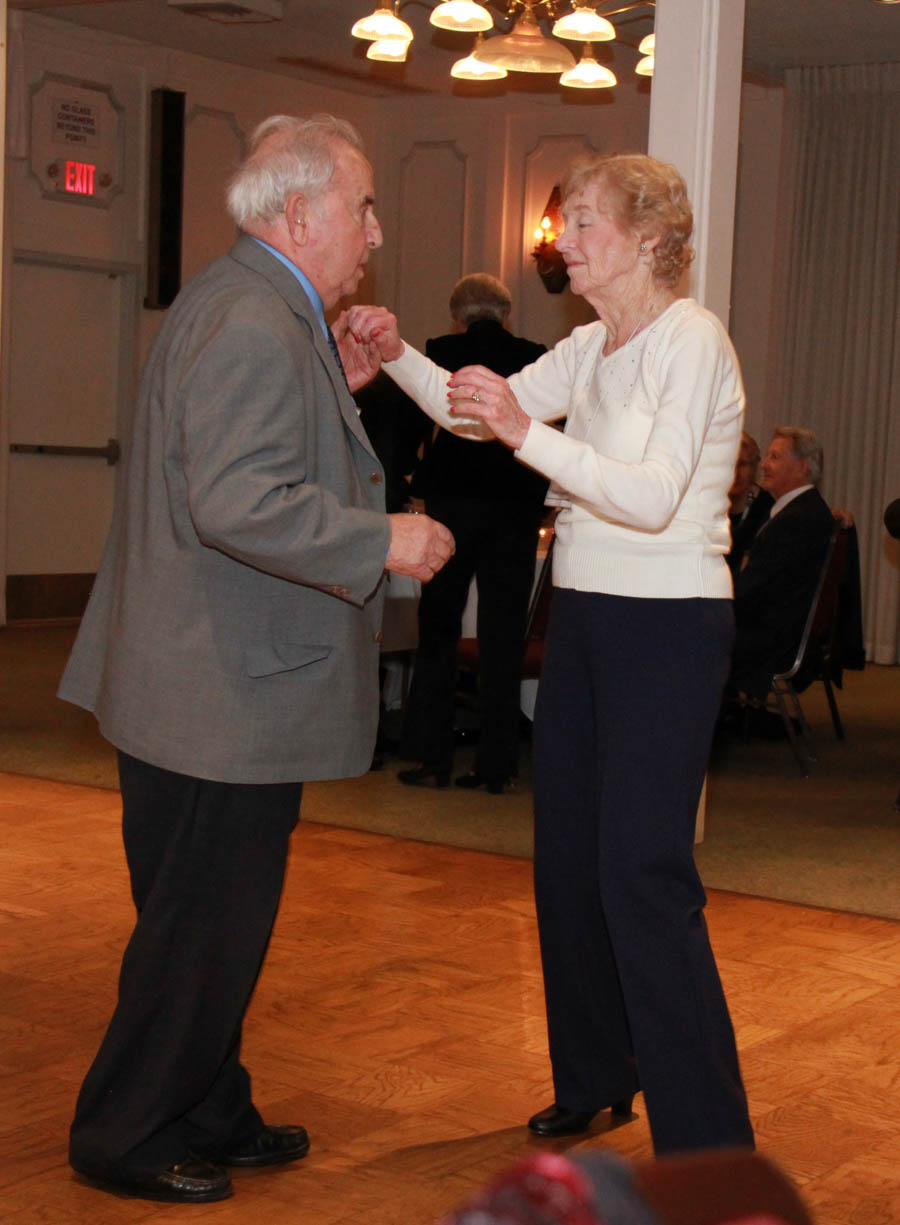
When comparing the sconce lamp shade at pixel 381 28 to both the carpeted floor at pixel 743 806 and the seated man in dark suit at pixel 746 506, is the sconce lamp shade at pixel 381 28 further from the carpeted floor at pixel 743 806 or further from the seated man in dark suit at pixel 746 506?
the carpeted floor at pixel 743 806

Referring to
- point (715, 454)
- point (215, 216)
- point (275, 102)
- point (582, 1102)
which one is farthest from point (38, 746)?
point (275, 102)

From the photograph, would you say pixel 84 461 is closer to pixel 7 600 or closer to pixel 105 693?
pixel 7 600

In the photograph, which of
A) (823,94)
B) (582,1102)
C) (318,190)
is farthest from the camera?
(823,94)

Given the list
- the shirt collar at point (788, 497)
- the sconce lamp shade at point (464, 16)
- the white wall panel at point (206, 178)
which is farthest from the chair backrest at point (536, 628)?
the white wall panel at point (206, 178)

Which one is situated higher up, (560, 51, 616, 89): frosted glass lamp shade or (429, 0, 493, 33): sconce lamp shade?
(429, 0, 493, 33): sconce lamp shade

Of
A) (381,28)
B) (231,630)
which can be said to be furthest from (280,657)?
(381,28)

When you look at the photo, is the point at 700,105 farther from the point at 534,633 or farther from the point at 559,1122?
the point at 559,1122

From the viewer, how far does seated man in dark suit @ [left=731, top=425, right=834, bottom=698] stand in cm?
572

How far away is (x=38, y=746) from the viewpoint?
587 centimetres

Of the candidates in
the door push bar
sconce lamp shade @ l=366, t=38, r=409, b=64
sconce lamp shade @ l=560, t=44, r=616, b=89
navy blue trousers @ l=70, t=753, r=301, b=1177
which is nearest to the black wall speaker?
the door push bar

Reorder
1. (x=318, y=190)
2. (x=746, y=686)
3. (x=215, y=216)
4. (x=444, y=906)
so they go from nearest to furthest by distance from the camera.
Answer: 1. (x=318, y=190)
2. (x=444, y=906)
3. (x=746, y=686)
4. (x=215, y=216)

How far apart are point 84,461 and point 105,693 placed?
7.86 m

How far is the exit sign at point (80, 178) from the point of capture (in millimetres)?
9336

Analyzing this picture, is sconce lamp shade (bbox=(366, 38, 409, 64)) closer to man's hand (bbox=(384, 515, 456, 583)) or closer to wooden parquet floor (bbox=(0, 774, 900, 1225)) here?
wooden parquet floor (bbox=(0, 774, 900, 1225))
